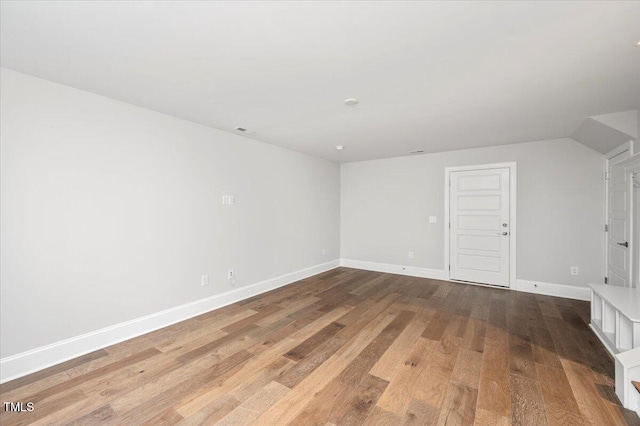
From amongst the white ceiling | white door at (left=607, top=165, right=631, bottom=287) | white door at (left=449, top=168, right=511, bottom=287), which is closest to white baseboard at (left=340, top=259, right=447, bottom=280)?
white door at (left=449, top=168, right=511, bottom=287)

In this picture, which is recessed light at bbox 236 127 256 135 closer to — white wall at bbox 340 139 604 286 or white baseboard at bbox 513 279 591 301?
white wall at bbox 340 139 604 286

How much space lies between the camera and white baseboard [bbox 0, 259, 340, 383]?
215cm

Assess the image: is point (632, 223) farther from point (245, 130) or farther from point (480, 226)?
point (245, 130)

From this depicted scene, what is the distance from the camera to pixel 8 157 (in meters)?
2.12

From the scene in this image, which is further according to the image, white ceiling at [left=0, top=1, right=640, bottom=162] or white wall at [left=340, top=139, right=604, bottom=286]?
white wall at [left=340, top=139, right=604, bottom=286]

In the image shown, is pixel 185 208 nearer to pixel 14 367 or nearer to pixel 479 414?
pixel 14 367

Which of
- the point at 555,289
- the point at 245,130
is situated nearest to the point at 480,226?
the point at 555,289

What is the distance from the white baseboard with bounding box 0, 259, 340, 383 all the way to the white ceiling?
230cm

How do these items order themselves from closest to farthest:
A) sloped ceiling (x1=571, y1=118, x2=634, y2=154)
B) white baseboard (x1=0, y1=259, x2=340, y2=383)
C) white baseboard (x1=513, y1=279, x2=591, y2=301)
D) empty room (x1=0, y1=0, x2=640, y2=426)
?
empty room (x1=0, y1=0, x2=640, y2=426) < white baseboard (x1=0, y1=259, x2=340, y2=383) < sloped ceiling (x1=571, y1=118, x2=634, y2=154) < white baseboard (x1=513, y1=279, x2=591, y2=301)

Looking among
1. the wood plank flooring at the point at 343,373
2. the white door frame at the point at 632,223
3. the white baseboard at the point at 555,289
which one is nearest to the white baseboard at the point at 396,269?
the white baseboard at the point at 555,289

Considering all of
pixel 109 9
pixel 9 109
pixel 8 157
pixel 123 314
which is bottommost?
pixel 123 314

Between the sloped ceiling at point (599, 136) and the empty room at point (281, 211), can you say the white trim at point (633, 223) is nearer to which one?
the empty room at point (281, 211)

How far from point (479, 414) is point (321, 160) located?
185 inches

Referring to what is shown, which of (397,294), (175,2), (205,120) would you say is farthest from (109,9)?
(397,294)
